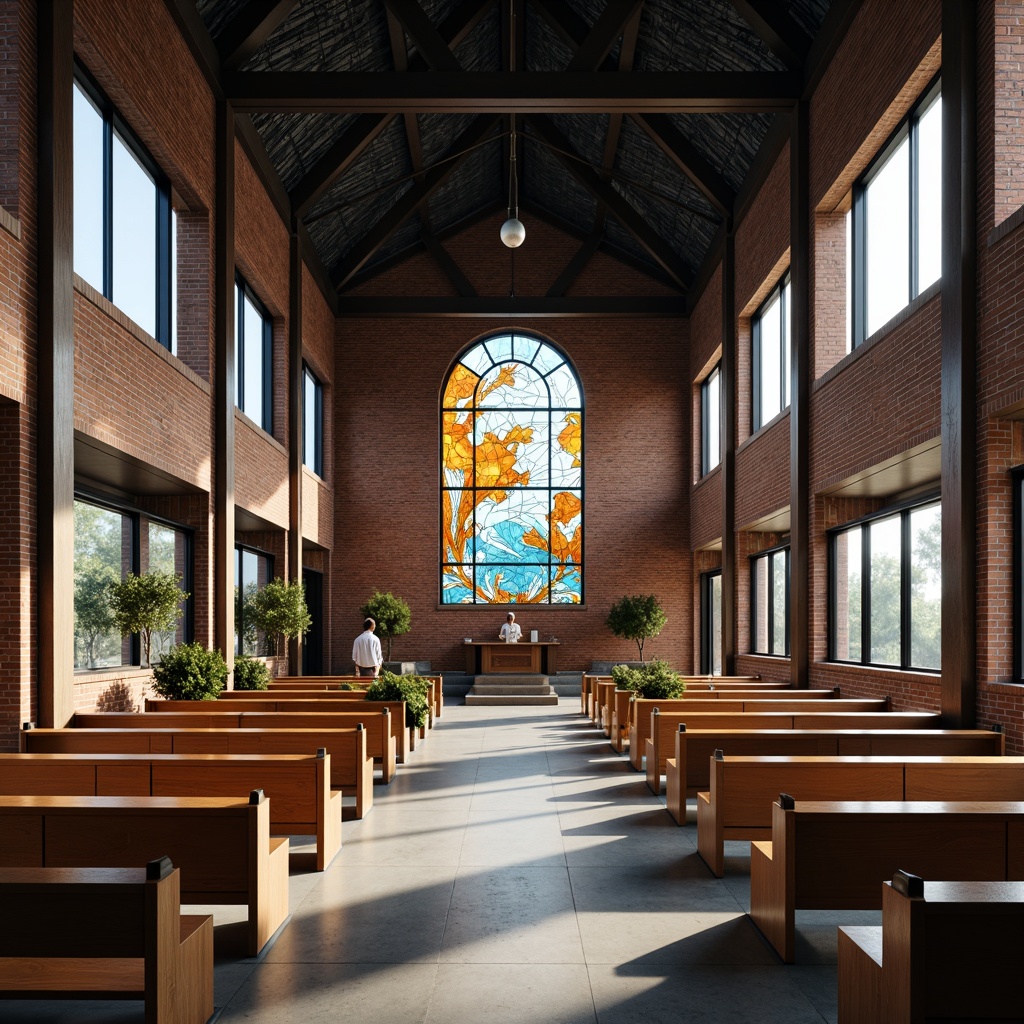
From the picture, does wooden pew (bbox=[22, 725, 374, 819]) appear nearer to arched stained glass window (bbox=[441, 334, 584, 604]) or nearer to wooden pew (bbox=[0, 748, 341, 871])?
wooden pew (bbox=[0, 748, 341, 871])

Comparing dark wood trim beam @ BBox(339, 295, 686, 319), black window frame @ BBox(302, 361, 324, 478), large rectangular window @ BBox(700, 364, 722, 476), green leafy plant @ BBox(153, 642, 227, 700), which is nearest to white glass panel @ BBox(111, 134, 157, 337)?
green leafy plant @ BBox(153, 642, 227, 700)

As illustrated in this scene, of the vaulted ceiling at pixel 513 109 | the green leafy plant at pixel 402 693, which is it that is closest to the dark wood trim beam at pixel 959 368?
the vaulted ceiling at pixel 513 109

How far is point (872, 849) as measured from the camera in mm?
4000

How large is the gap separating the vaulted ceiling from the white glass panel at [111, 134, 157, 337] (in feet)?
5.20

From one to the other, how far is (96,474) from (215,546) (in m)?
1.83

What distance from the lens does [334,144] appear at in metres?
14.8

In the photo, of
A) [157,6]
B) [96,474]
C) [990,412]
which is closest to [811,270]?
[990,412]

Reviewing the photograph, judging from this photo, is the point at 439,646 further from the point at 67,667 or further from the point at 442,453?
the point at 67,667

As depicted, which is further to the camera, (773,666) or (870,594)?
(773,666)

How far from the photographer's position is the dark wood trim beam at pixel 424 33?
11.3m

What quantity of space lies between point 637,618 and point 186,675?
10.6 metres

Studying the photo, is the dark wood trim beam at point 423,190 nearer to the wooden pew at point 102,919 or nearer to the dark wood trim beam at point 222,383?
the dark wood trim beam at point 222,383

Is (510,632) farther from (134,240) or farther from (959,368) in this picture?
(959,368)

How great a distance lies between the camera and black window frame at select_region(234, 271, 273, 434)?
43.8 ft
